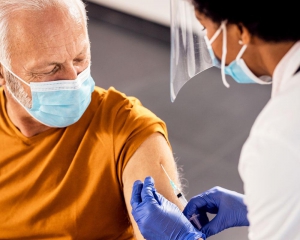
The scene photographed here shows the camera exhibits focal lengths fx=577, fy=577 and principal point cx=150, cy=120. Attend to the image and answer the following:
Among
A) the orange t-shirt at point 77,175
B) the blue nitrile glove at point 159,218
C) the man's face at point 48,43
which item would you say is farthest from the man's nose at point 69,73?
the blue nitrile glove at point 159,218

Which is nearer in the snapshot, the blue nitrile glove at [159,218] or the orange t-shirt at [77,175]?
the blue nitrile glove at [159,218]

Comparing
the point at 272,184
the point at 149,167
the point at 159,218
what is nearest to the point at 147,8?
the point at 149,167

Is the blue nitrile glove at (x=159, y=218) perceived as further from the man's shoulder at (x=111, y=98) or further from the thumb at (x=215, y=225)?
the man's shoulder at (x=111, y=98)

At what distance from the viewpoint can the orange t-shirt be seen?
1916mm

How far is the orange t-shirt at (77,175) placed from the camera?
192cm

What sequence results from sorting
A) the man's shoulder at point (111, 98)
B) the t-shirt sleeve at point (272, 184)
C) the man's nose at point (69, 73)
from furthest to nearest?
1. the man's shoulder at point (111, 98)
2. the man's nose at point (69, 73)
3. the t-shirt sleeve at point (272, 184)

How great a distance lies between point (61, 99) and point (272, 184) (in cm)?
95

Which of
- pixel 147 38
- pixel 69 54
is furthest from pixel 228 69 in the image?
pixel 147 38

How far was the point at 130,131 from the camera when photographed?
190 cm

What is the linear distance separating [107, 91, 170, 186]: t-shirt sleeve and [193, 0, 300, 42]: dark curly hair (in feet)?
2.43

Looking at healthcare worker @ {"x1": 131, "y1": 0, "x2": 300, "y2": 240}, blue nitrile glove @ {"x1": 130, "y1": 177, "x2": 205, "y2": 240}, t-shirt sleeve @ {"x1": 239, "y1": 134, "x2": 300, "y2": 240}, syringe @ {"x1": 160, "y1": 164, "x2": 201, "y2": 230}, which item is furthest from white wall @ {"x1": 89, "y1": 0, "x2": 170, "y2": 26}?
t-shirt sleeve @ {"x1": 239, "y1": 134, "x2": 300, "y2": 240}

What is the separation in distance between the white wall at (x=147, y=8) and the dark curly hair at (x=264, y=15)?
348cm

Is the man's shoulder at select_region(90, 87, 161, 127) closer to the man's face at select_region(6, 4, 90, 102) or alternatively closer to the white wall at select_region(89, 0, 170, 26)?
the man's face at select_region(6, 4, 90, 102)

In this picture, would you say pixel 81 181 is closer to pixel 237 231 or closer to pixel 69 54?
pixel 69 54
